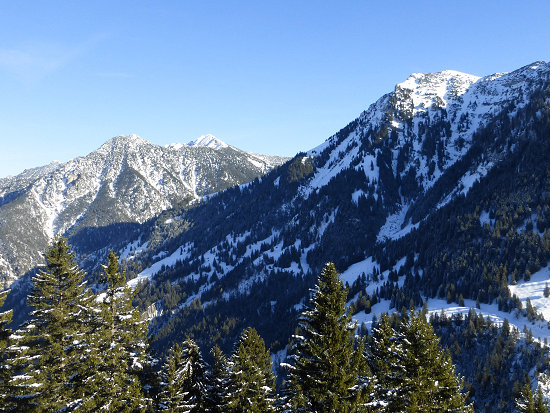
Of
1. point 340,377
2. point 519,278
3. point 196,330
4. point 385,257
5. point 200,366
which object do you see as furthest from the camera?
point 196,330

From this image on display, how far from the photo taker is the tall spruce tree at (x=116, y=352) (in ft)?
81.1

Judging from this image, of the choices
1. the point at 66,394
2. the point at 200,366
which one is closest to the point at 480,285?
the point at 200,366

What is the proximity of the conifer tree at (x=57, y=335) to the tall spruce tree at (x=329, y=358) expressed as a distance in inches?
566

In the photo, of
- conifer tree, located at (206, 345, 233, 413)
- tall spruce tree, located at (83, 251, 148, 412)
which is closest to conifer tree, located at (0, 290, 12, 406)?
tall spruce tree, located at (83, 251, 148, 412)

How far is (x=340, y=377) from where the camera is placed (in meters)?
21.2

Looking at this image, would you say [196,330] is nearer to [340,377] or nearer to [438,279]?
[438,279]

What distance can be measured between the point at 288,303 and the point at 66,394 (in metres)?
166

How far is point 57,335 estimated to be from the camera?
2445cm

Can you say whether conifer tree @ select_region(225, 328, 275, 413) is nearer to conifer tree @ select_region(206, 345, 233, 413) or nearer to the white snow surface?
conifer tree @ select_region(206, 345, 233, 413)

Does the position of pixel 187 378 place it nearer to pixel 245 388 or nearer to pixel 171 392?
pixel 171 392

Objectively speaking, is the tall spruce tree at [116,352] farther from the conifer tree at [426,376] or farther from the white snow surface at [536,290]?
the white snow surface at [536,290]

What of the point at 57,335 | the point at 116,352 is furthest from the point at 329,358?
the point at 57,335

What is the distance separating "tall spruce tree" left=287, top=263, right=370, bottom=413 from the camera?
21.2 metres

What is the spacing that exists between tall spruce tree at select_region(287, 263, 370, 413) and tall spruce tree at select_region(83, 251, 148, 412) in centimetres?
1241
